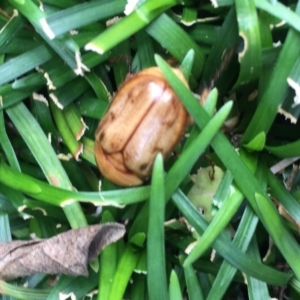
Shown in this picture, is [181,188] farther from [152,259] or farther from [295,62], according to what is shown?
[295,62]

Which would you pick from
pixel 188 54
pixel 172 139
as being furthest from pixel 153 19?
pixel 172 139

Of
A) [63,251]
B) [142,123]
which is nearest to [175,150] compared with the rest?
[142,123]

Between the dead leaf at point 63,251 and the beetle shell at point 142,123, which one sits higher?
the beetle shell at point 142,123
